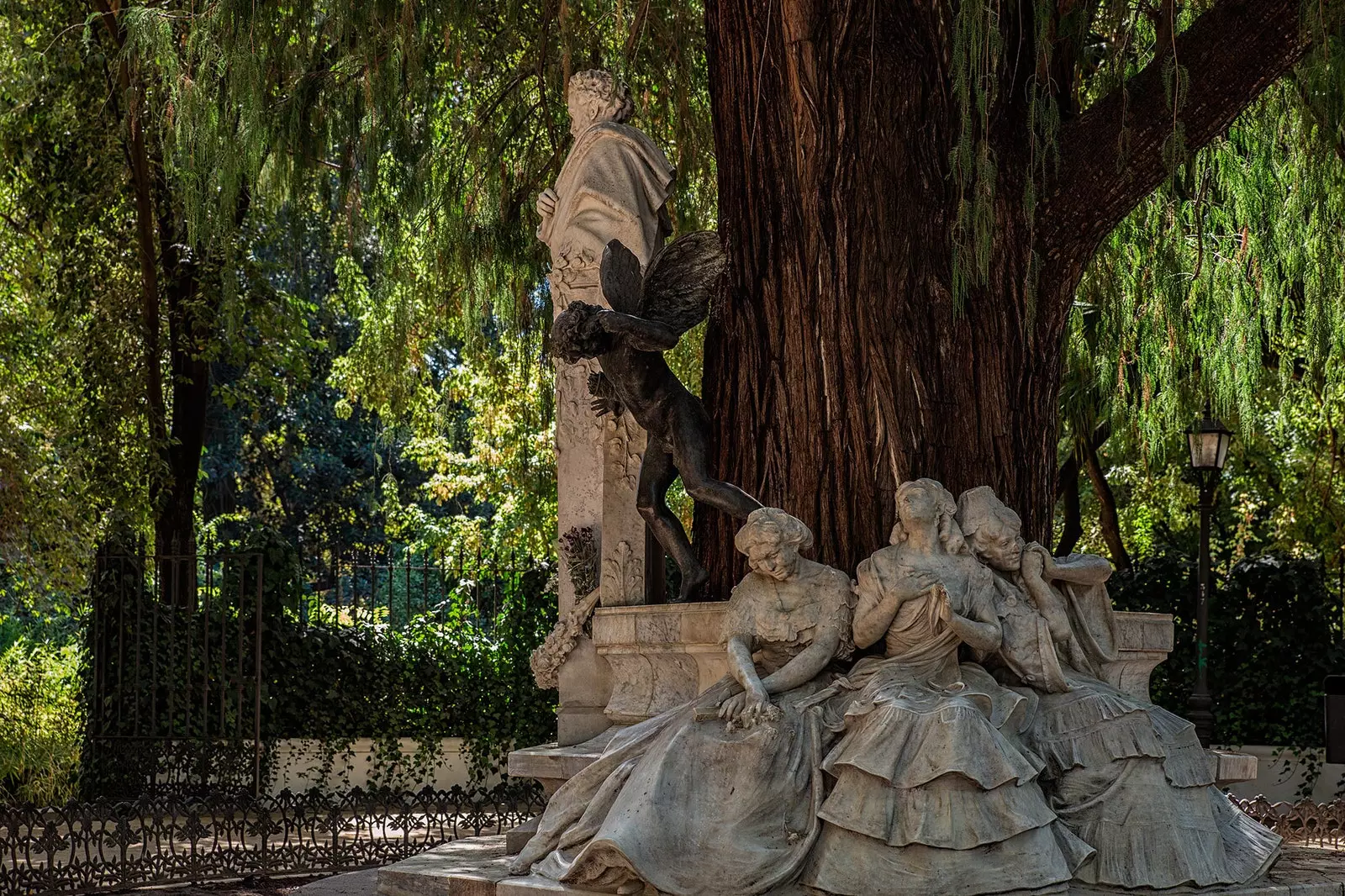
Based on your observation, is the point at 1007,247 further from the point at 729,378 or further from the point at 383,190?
the point at 383,190

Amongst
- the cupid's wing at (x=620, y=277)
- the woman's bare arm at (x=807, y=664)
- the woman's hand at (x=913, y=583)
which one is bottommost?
the woman's bare arm at (x=807, y=664)

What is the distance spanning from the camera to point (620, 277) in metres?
7.09

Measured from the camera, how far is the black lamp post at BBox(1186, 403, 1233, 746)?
1305 centimetres

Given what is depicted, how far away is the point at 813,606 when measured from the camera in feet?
20.6

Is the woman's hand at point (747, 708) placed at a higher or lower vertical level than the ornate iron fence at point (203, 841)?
higher

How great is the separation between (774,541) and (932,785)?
1.11 meters

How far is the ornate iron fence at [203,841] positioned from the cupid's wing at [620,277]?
4268 millimetres

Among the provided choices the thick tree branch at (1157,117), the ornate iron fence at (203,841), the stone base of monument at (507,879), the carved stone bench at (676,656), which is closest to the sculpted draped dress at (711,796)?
the stone base of monument at (507,879)

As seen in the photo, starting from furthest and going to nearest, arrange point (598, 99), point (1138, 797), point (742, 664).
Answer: point (598, 99)
point (742, 664)
point (1138, 797)

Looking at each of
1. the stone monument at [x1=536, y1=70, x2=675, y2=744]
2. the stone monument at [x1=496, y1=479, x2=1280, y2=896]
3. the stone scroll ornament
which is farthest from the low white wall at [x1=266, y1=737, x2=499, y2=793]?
the stone monument at [x1=496, y1=479, x2=1280, y2=896]

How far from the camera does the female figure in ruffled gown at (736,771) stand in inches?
222

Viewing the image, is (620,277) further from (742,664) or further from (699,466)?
(742,664)

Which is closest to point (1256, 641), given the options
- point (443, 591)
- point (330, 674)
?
point (443, 591)

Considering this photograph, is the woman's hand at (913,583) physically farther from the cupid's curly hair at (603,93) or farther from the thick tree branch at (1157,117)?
the cupid's curly hair at (603,93)
